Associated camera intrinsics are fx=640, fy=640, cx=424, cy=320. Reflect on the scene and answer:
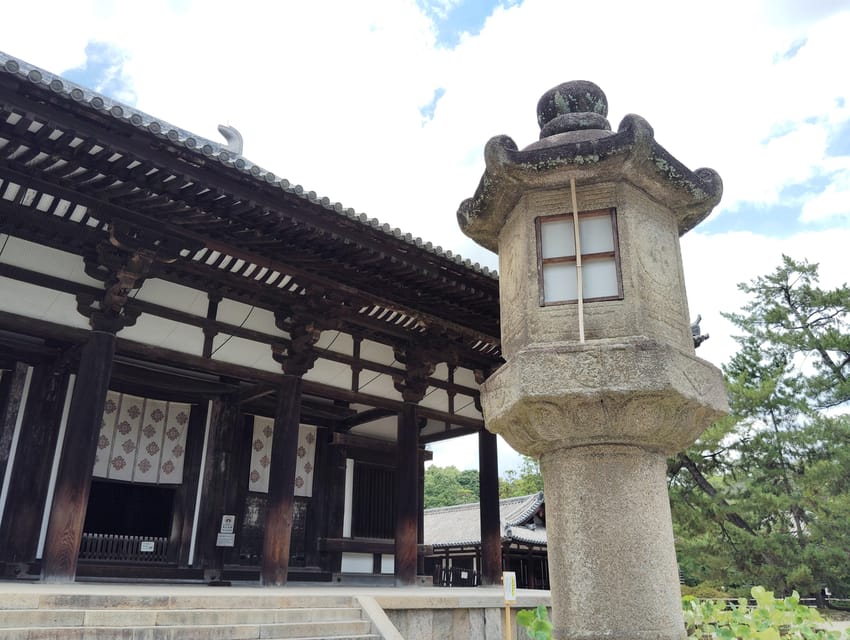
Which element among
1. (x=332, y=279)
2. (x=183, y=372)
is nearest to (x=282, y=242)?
(x=332, y=279)

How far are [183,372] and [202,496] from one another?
2.14 metres

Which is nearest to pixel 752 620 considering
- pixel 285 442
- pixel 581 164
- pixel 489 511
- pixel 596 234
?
pixel 596 234

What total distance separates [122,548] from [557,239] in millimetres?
8654

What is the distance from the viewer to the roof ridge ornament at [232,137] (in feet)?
45.7

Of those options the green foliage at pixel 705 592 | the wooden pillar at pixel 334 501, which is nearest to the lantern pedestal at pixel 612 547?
the wooden pillar at pixel 334 501

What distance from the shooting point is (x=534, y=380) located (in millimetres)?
3861

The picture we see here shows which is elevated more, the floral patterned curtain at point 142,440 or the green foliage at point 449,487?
the green foliage at point 449,487

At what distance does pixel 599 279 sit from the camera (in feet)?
13.9

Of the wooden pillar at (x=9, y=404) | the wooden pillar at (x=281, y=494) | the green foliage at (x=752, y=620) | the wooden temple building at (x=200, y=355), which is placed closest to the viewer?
the green foliage at (x=752, y=620)

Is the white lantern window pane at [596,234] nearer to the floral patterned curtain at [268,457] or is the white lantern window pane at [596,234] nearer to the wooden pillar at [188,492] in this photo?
the floral patterned curtain at [268,457]

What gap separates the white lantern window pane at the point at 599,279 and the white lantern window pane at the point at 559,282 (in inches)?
2.6

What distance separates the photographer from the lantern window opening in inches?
166

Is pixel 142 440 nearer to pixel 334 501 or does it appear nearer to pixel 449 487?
pixel 334 501

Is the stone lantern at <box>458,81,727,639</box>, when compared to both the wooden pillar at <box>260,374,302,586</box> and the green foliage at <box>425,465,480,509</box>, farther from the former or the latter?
the green foliage at <box>425,465,480,509</box>
